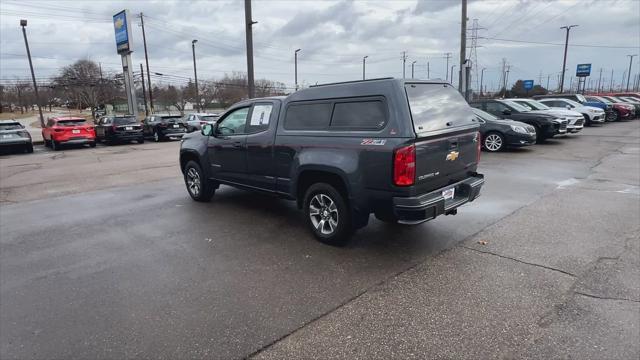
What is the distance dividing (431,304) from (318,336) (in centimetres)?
108

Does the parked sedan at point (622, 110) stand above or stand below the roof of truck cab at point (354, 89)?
below

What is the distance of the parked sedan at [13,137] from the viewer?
53.2 feet

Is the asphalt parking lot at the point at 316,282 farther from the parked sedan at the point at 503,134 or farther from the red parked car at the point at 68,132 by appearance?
the red parked car at the point at 68,132

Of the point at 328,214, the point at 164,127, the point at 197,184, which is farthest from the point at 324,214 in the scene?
the point at 164,127

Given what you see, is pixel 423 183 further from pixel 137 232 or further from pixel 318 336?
pixel 137 232

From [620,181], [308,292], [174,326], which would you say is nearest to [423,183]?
[308,292]

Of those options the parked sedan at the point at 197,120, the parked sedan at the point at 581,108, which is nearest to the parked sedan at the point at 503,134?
the parked sedan at the point at 581,108

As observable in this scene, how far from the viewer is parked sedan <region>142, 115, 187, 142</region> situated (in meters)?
21.2

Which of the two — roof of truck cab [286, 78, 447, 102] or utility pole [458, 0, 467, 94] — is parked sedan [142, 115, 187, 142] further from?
roof of truck cab [286, 78, 447, 102]

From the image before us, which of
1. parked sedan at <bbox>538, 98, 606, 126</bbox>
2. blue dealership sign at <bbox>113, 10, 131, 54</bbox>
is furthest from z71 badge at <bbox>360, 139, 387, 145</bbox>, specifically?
blue dealership sign at <bbox>113, 10, 131, 54</bbox>

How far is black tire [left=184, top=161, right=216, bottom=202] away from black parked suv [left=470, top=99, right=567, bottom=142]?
35.5 ft

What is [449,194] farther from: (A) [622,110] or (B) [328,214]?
(A) [622,110]

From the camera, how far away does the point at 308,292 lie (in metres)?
3.73

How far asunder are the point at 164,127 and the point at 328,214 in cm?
1857
